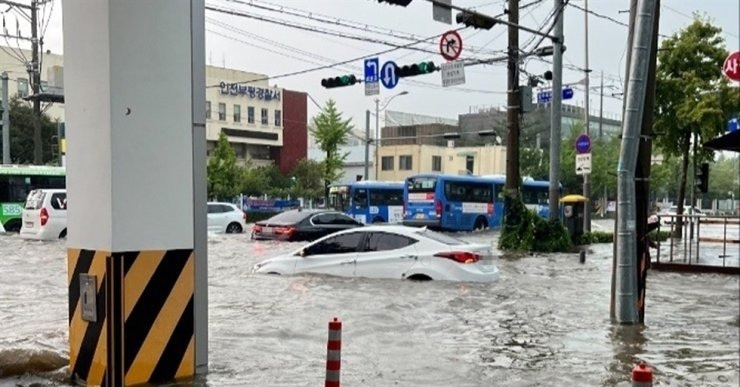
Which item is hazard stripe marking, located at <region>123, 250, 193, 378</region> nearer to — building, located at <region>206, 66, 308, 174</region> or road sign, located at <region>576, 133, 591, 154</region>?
road sign, located at <region>576, 133, 591, 154</region>

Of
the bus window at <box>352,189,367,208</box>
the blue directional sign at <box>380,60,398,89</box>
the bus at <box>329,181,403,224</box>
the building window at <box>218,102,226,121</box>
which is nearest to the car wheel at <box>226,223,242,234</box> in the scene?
the bus at <box>329,181,403,224</box>

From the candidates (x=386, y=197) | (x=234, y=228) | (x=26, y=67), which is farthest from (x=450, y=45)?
(x=386, y=197)

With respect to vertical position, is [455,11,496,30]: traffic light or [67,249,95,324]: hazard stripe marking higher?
[455,11,496,30]: traffic light

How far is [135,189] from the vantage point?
19.0 ft

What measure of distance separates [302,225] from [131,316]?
1704cm

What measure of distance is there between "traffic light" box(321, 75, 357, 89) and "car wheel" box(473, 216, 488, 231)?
14.4 m

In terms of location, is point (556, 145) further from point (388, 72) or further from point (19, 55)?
point (19, 55)

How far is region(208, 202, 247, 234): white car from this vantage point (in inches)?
1193

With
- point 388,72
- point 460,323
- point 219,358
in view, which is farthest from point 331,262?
point 388,72

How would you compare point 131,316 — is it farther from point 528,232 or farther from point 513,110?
point 513,110

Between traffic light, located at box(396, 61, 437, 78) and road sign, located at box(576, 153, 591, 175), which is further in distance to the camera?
road sign, located at box(576, 153, 591, 175)

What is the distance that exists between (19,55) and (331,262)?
64.7 ft

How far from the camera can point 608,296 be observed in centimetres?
1259

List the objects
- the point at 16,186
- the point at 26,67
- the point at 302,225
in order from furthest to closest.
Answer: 1. the point at 16,186
2. the point at 26,67
3. the point at 302,225
